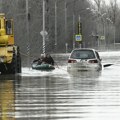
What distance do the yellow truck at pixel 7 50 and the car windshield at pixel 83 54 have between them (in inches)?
133

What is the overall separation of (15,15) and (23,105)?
63082 mm

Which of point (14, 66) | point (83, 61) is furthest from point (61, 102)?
point (14, 66)

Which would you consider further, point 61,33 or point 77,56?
point 61,33

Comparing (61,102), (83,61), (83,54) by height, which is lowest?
(61,102)

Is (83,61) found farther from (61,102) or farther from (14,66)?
(61,102)

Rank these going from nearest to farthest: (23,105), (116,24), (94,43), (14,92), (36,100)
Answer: (23,105), (36,100), (14,92), (94,43), (116,24)

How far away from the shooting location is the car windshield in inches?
1209

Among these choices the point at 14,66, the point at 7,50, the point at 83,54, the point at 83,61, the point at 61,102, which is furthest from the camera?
the point at 14,66

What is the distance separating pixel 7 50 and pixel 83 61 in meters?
4.20

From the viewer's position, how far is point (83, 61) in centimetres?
3041

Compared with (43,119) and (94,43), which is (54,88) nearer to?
(43,119)

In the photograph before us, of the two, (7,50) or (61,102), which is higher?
(7,50)

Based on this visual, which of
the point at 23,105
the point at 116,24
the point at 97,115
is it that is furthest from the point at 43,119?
the point at 116,24

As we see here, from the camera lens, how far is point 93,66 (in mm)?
30953
